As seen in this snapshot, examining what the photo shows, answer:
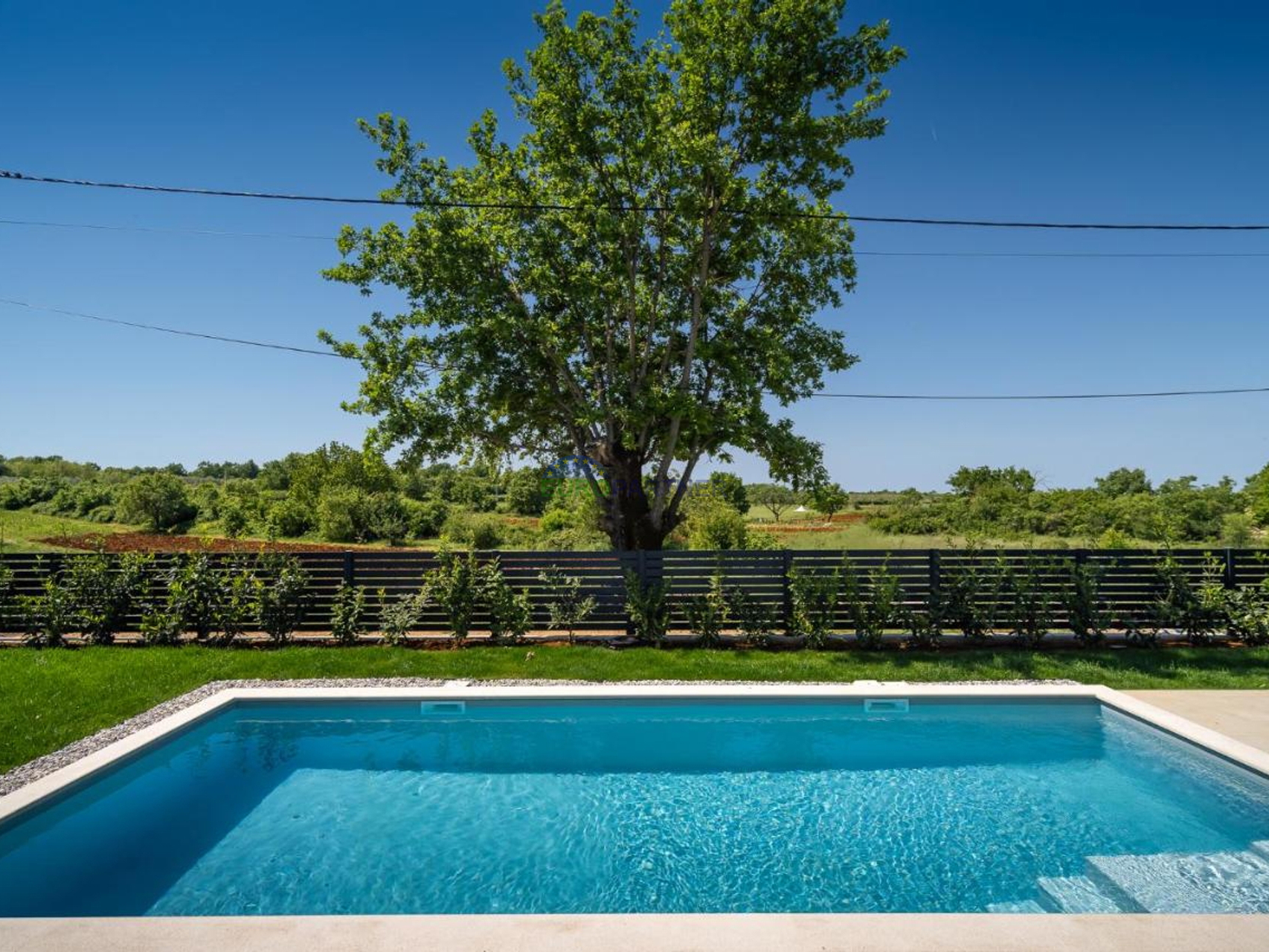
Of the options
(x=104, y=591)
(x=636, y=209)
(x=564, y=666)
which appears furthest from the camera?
(x=636, y=209)

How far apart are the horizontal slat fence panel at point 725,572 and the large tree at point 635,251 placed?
5.93 ft

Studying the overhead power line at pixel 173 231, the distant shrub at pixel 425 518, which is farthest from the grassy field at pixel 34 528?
the overhead power line at pixel 173 231

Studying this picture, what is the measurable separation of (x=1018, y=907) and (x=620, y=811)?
2729 millimetres

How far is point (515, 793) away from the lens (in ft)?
18.5

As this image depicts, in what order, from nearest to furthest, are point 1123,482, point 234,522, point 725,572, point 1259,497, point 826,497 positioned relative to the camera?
point 725,572 < point 826,497 < point 234,522 < point 1259,497 < point 1123,482

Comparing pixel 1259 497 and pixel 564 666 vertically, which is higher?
pixel 1259 497

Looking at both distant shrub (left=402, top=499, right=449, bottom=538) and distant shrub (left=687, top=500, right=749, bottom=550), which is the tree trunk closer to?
distant shrub (left=687, top=500, right=749, bottom=550)

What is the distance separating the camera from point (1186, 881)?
4.09 metres

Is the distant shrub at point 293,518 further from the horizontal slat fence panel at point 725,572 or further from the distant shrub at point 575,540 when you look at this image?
the horizontal slat fence panel at point 725,572

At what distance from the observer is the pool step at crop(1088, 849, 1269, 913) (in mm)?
3775

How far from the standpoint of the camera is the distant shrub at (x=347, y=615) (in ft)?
32.8

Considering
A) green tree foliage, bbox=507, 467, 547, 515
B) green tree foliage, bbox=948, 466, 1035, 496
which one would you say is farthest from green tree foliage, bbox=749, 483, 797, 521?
green tree foliage, bbox=507, 467, 547, 515

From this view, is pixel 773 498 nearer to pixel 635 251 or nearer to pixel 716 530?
pixel 716 530

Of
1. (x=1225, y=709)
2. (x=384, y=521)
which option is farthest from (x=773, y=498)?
(x=1225, y=709)
